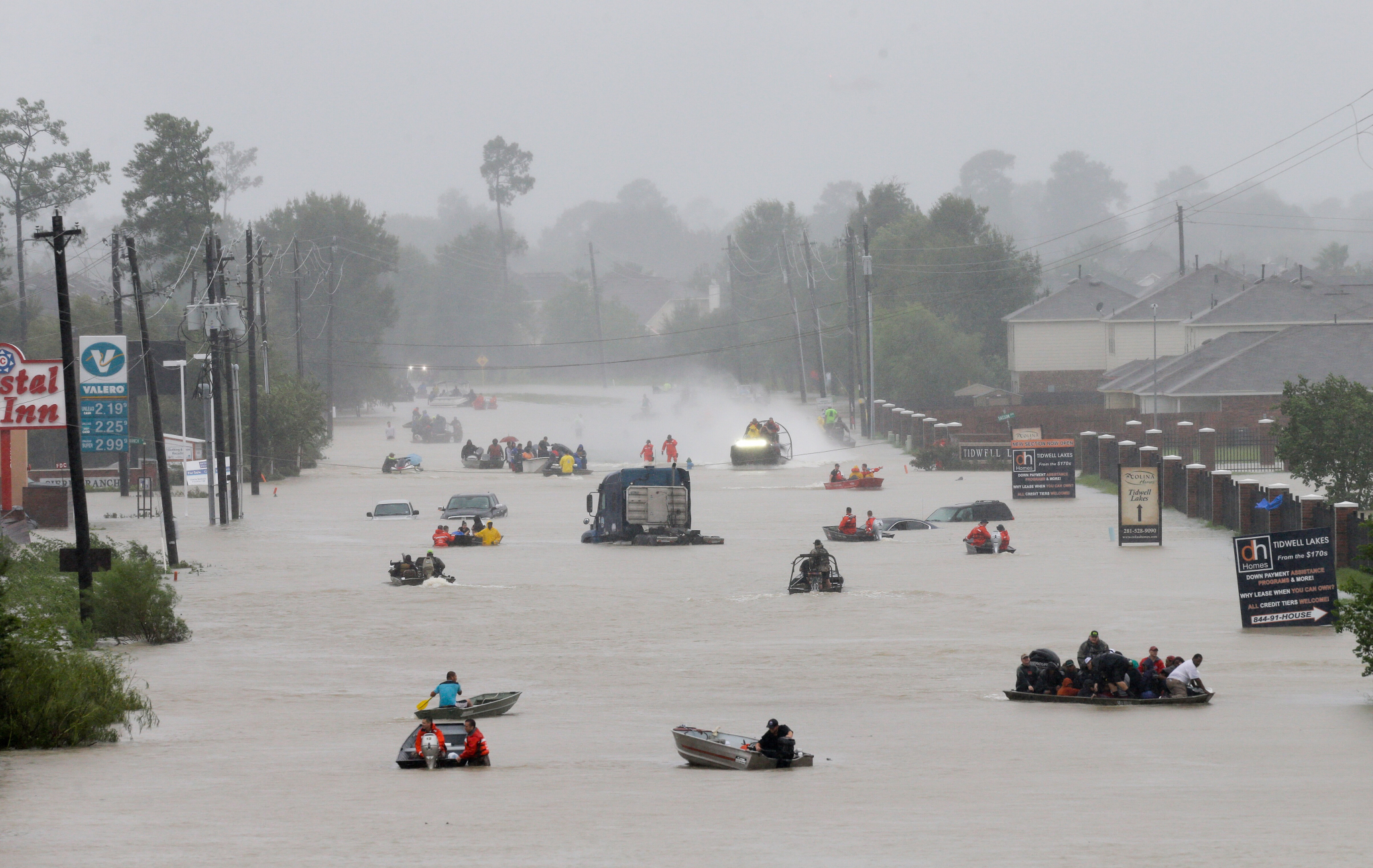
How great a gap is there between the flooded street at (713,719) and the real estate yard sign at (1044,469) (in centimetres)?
748

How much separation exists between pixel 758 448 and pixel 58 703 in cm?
5520

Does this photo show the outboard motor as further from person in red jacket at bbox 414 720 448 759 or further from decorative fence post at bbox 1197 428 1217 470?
decorative fence post at bbox 1197 428 1217 470

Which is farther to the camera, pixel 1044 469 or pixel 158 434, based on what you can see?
pixel 1044 469

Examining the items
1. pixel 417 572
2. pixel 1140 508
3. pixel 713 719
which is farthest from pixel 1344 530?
pixel 417 572

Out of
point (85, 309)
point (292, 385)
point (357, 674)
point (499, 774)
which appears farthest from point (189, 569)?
point (85, 309)

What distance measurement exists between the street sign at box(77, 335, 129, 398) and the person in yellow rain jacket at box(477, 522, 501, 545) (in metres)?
10.6

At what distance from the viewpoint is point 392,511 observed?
174ft

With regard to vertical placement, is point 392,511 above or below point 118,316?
below

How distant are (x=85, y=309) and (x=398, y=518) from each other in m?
36.1

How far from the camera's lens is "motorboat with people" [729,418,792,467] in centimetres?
7206

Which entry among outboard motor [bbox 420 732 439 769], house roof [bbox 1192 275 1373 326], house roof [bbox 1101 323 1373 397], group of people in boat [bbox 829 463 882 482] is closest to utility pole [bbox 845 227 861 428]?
house roof [bbox 1192 275 1373 326]

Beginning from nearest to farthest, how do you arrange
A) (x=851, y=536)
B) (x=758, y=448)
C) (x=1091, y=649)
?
1. (x=1091, y=649)
2. (x=851, y=536)
3. (x=758, y=448)

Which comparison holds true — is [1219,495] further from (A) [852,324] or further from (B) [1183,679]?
(A) [852,324]

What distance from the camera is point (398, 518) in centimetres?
5222
